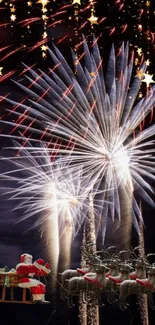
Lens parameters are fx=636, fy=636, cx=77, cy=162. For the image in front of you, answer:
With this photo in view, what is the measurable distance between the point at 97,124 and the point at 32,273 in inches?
92.4

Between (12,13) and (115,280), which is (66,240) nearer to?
(115,280)

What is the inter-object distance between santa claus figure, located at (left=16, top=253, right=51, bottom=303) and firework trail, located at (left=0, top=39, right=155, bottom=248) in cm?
117

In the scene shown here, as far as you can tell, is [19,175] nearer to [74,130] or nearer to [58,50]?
[74,130]

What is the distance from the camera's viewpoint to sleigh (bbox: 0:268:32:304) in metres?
8.33

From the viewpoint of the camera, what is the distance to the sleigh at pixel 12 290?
27.3 feet

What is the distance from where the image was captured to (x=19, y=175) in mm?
8844

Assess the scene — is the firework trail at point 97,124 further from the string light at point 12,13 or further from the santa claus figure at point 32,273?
the santa claus figure at point 32,273

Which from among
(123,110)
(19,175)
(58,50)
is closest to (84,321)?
(19,175)

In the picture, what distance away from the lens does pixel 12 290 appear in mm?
8422

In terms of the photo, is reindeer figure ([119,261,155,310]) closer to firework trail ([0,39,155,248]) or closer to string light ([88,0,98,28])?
firework trail ([0,39,155,248])

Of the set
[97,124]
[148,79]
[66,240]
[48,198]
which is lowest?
[66,240]

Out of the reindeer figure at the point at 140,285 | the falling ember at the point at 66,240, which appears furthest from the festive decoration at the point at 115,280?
the falling ember at the point at 66,240

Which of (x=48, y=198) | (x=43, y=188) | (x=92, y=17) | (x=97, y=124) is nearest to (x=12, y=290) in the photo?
(x=48, y=198)

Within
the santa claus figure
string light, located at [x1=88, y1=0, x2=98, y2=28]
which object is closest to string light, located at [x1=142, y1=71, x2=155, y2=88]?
string light, located at [x1=88, y1=0, x2=98, y2=28]
